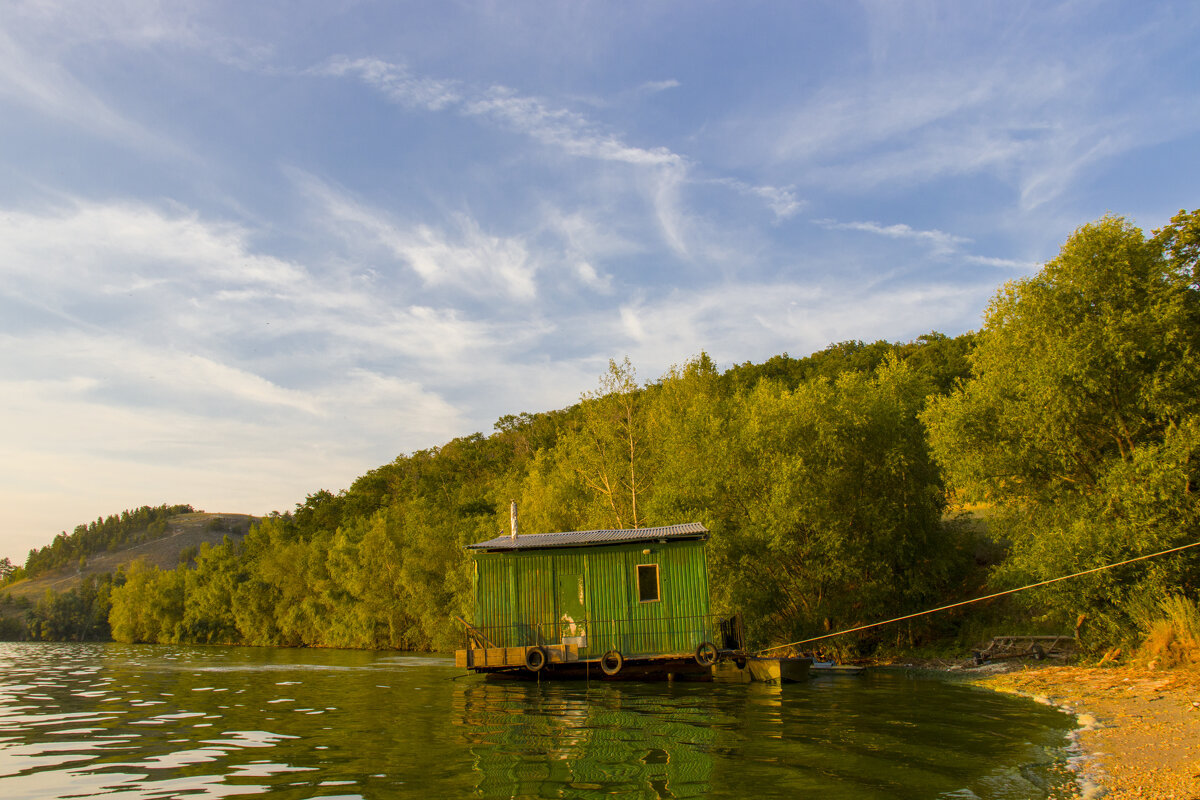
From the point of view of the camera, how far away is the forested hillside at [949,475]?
67.1 feet

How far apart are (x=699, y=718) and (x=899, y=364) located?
96.7 ft

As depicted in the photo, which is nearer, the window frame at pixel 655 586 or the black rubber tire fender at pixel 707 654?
the black rubber tire fender at pixel 707 654

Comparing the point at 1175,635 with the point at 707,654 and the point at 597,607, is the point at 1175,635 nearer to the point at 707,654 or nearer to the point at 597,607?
the point at 707,654

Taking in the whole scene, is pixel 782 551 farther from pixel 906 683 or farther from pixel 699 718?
pixel 699 718

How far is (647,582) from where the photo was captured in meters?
22.8

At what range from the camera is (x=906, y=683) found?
21266mm

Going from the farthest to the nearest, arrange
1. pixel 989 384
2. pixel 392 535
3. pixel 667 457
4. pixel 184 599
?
pixel 184 599
pixel 392 535
pixel 667 457
pixel 989 384

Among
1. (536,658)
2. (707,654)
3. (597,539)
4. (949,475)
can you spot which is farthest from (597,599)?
(949,475)

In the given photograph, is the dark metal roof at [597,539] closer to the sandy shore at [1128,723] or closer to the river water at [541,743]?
the river water at [541,743]

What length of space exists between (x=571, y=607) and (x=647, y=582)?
2481 mm

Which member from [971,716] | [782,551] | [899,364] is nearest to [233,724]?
[971,716]

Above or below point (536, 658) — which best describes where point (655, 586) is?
above

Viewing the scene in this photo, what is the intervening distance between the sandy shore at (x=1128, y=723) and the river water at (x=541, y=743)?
543mm

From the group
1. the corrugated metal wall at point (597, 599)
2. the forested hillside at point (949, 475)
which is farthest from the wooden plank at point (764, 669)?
the forested hillside at point (949, 475)
